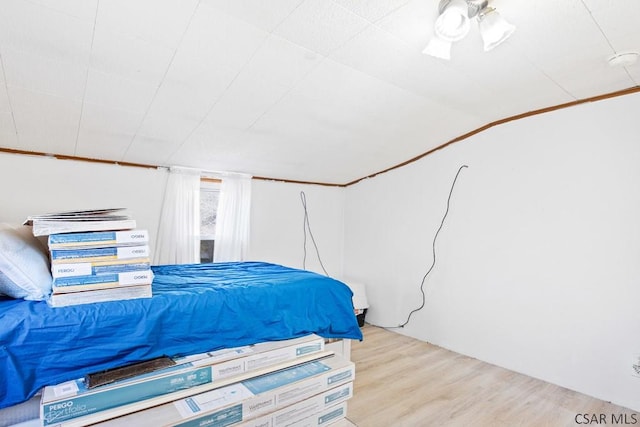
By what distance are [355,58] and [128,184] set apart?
2522mm

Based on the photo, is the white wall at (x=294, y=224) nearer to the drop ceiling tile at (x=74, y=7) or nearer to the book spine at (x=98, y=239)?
the book spine at (x=98, y=239)

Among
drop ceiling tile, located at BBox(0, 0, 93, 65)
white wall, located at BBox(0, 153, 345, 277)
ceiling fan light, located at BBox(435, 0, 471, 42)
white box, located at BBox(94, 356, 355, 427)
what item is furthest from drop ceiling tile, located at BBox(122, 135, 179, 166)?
ceiling fan light, located at BBox(435, 0, 471, 42)

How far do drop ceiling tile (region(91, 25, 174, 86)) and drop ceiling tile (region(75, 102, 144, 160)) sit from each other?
18.9 inches

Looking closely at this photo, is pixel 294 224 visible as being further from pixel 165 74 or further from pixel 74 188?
pixel 165 74

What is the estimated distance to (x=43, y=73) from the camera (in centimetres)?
180

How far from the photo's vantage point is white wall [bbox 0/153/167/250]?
2.69 meters

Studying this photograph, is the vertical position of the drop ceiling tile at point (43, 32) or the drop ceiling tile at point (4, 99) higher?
the drop ceiling tile at point (43, 32)

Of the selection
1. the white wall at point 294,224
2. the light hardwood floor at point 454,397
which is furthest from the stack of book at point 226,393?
the white wall at point 294,224

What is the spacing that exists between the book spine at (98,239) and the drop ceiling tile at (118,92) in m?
1.00

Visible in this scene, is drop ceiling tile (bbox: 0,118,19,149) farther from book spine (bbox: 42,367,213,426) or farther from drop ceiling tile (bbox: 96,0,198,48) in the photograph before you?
book spine (bbox: 42,367,213,426)

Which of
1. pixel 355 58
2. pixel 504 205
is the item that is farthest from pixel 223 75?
pixel 504 205

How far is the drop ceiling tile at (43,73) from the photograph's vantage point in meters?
1.69

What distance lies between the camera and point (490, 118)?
299 centimetres

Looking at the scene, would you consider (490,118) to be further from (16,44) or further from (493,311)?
(16,44)
